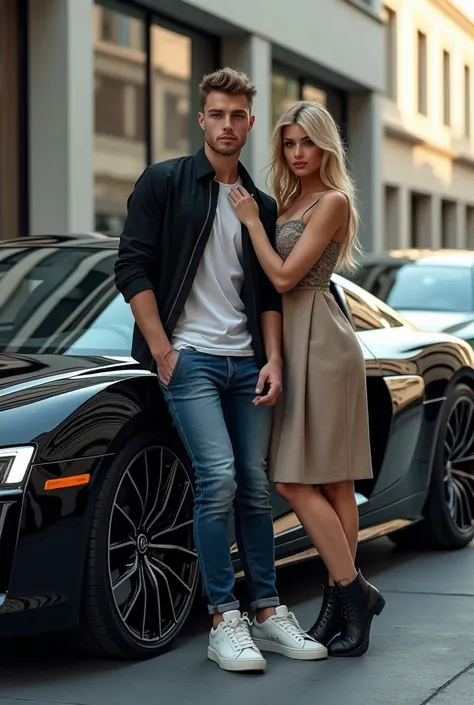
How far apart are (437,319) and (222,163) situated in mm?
5190

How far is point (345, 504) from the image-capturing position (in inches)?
203

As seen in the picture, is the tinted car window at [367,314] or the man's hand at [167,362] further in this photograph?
the tinted car window at [367,314]

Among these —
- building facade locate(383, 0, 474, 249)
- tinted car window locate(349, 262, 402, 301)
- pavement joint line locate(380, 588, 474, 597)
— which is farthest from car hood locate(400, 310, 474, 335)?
building facade locate(383, 0, 474, 249)

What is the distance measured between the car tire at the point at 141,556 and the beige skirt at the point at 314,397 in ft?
1.14

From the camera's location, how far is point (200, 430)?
476cm

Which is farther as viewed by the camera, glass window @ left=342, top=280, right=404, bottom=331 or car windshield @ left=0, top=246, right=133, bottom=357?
glass window @ left=342, top=280, right=404, bottom=331

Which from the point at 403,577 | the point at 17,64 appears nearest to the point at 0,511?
the point at 403,577

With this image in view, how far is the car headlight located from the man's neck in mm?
1156

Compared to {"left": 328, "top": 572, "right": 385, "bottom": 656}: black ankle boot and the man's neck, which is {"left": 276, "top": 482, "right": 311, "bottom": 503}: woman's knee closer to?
{"left": 328, "top": 572, "right": 385, "bottom": 656}: black ankle boot

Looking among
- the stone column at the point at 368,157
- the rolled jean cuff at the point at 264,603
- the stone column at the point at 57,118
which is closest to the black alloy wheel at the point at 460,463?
the rolled jean cuff at the point at 264,603

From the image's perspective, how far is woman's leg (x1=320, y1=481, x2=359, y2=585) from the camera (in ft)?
16.9

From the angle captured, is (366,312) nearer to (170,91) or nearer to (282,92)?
(170,91)

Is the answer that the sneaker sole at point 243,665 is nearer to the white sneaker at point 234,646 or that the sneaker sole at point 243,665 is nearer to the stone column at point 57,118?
the white sneaker at point 234,646

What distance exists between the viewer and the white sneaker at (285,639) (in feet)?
16.1
